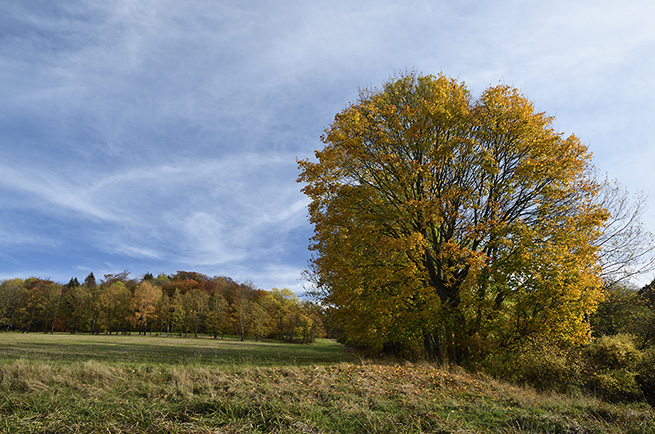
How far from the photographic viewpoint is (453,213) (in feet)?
50.5

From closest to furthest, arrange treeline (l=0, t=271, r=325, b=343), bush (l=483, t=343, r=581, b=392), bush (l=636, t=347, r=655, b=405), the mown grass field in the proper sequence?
the mown grass field, bush (l=636, t=347, r=655, b=405), bush (l=483, t=343, r=581, b=392), treeline (l=0, t=271, r=325, b=343)

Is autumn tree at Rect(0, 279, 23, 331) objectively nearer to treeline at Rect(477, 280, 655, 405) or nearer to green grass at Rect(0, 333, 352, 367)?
green grass at Rect(0, 333, 352, 367)

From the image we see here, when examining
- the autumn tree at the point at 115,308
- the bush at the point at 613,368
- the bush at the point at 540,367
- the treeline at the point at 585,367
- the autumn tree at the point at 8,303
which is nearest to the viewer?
the bush at the point at 613,368

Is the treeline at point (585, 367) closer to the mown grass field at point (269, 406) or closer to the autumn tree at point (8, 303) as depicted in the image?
the mown grass field at point (269, 406)

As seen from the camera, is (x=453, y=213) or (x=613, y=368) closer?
(x=613, y=368)

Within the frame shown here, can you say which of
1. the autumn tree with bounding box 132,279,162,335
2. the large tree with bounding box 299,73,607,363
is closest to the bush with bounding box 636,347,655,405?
the large tree with bounding box 299,73,607,363

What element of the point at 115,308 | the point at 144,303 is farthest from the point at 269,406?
the point at 115,308

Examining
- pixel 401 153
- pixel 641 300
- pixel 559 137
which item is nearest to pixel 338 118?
pixel 401 153

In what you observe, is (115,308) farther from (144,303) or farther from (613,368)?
(613,368)

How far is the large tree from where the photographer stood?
1381 centimetres

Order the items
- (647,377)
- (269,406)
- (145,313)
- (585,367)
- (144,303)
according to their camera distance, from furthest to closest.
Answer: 1. (144,303)
2. (145,313)
3. (585,367)
4. (647,377)
5. (269,406)

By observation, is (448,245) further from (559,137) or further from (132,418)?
(132,418)

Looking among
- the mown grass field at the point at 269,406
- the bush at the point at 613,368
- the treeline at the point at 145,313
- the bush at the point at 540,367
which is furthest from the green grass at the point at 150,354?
the treeline at the point at 145,313

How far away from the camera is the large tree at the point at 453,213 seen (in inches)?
544
